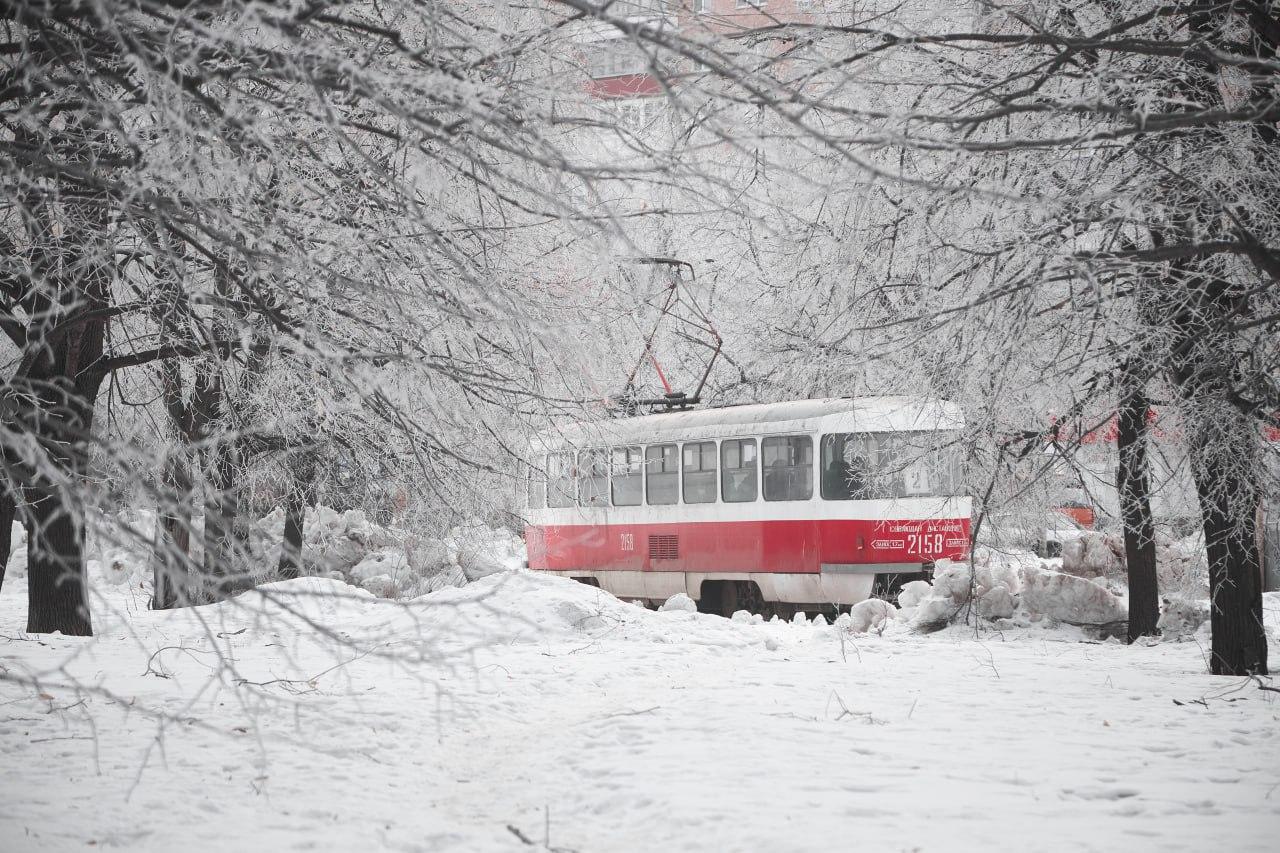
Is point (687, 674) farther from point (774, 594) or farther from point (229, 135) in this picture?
point (774, 594)

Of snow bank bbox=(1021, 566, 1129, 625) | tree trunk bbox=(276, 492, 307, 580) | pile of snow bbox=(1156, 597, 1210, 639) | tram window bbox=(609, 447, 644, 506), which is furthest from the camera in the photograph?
tram window bbox=(609, 447, 644, 506)

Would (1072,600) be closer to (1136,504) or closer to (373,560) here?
(1136,504)

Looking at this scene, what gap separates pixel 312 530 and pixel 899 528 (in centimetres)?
1236

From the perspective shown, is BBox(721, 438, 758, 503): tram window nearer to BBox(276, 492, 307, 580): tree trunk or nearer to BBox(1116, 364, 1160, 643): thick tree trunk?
Result: BBox(1116, 364, 1160, 643): thick tree trunk

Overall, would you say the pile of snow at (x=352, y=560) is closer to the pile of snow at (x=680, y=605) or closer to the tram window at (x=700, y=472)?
the pile of snow at (x=680, y=605)

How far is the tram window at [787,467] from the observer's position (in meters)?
14.9

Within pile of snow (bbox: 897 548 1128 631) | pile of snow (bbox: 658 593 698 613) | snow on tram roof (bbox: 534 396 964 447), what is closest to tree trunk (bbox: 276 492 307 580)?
snow on tram roof (bbox: 534 396 964 447)

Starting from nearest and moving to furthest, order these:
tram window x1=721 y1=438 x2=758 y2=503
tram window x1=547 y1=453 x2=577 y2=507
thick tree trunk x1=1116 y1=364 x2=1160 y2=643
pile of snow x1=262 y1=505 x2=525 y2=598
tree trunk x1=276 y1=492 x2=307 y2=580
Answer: thick tree trunk x1=1116 y1=364 x2=1160 y2=643 → tram window x1=547 y1=453 x2=577 y2=507 → tree trunk x1=276 y1=492 x2=307 y2=580 → tram window x1=721 y1=438 x2=758 y2=503 → pile of snow x1=262 y1=505 x2=525 y2=598

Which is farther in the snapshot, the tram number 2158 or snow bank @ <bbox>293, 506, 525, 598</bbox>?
snow bank @ <bbox>293, 506, 525, 598</bbox>

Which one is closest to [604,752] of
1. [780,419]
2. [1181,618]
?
[1181,618]

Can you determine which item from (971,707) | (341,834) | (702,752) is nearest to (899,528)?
(971,707)

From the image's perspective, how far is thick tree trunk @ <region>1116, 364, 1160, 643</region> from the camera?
813 centimetres

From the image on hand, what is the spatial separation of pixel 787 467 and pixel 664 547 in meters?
2.58

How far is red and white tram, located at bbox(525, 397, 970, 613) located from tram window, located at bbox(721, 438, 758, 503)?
0.01m
